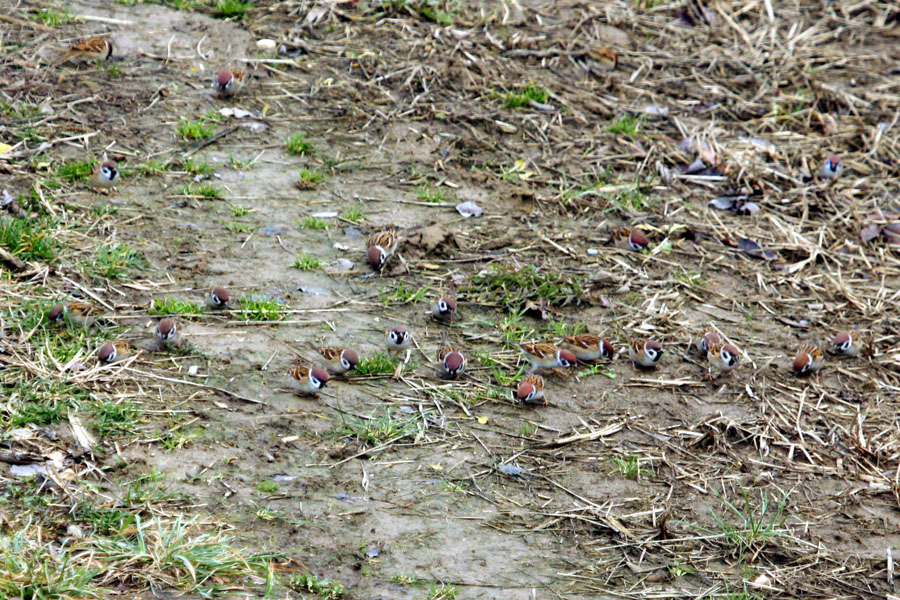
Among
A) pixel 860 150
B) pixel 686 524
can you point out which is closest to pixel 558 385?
pixel 686 524

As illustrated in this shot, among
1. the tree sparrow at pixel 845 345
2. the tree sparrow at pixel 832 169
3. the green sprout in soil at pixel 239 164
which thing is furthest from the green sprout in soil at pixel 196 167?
the tree sparrow at pixel 832 169

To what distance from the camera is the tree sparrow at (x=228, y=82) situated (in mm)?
8852

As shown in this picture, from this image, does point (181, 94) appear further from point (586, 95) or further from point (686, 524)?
point (686, 524)

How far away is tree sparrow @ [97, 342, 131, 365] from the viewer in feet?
18.6

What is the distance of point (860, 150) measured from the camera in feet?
31.9

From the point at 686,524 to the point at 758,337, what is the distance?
2.34 meters

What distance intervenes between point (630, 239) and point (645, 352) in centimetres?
155

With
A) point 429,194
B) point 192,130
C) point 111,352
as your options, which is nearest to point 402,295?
point 429,194

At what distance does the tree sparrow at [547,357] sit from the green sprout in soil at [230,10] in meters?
5.71

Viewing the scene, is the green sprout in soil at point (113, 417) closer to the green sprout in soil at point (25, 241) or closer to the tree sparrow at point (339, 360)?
the tree sparrow at point (339, 360)

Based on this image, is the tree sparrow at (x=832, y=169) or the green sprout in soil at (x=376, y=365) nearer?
the green sprout in soil at (x=376, y=365)

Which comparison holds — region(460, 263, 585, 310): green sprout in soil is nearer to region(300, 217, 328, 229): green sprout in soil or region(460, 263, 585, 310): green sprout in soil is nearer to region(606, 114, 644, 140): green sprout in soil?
region(300, 217, 328, 229): green sprout in soil

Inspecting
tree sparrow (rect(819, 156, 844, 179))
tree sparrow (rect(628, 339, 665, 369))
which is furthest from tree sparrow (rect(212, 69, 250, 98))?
tree sparrow (rect(819, 156, 844, 179))

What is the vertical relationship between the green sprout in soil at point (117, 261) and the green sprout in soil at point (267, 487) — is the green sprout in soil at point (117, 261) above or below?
above
